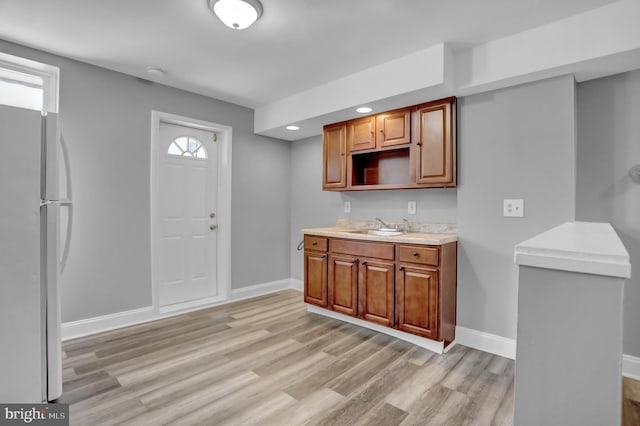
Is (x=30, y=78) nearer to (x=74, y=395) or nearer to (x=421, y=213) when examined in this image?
(x=74, y=395)

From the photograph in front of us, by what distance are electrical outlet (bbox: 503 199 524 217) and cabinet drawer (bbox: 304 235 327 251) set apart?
1.70 meters

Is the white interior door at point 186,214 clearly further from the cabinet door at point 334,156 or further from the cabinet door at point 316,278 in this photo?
the cabinet door at point 334,156

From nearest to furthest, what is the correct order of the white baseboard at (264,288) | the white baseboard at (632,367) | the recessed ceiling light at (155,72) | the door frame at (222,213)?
the white baseboard at (632,367), the recessed ceiling light at (155,72), the door frame at (222,213), the white baseboard at (264,288)

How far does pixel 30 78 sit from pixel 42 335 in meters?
2.27

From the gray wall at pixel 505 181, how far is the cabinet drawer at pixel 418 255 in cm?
41

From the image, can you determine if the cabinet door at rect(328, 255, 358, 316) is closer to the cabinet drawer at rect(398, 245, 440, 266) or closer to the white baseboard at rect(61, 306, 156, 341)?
the cabinet drawer at rect(398, 245, 440, 266)

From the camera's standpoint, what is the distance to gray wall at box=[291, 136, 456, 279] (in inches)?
127

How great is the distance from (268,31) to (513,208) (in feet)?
7.69

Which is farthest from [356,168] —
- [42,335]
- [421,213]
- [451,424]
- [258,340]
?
[42,335]

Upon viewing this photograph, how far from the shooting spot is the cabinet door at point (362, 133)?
11.0 ft

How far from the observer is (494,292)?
8.80ft

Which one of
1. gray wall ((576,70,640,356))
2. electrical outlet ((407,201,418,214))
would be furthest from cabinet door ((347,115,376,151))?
gray wall ((576,70,640,356))

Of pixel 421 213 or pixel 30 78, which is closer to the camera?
pixel 30 78

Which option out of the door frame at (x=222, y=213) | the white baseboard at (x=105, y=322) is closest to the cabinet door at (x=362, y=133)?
the door frame at (x=222, y=213)
